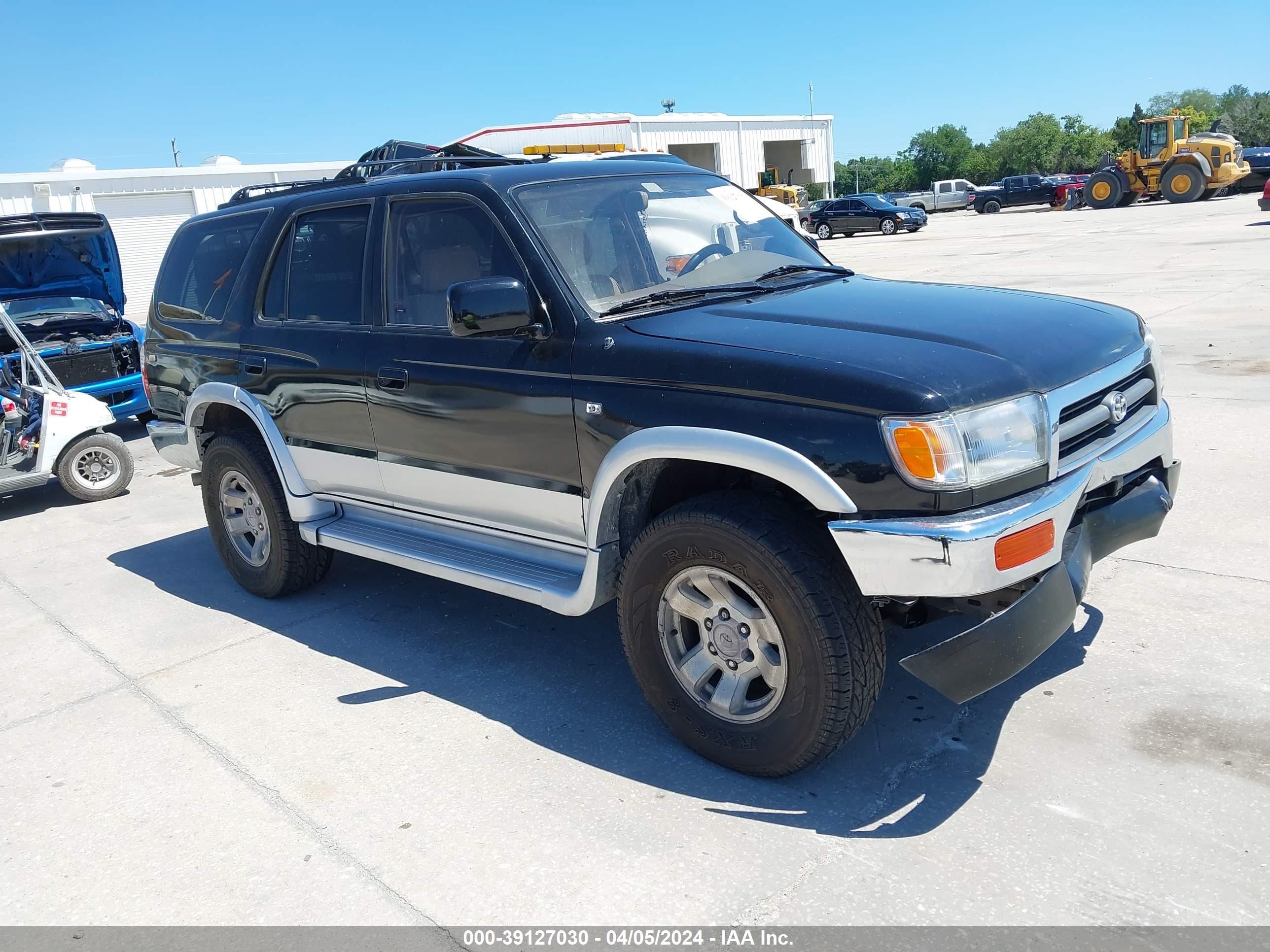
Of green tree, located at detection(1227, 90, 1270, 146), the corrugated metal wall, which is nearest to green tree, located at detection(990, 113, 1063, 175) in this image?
green tree, located at detection(1227, 90, 1270, 146)

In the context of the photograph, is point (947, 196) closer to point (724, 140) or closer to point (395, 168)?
point (724, 140)

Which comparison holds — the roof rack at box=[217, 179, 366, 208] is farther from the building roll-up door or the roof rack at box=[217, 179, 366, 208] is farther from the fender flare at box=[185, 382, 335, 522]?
the building roll-up door

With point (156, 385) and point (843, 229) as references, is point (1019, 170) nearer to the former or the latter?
point (843, 229)

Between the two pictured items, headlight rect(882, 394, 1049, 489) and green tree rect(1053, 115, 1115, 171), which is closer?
headlight rect(882, 394, 1049, 489)

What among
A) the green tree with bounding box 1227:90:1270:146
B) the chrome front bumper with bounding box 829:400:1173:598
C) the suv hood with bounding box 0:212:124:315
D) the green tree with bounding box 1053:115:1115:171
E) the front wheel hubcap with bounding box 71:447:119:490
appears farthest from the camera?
the green tree with bounding box 1053:115:1115:171

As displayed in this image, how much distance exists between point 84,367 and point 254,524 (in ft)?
20.6

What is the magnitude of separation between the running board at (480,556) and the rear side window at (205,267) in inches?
57.1

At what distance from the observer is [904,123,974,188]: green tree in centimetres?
10088

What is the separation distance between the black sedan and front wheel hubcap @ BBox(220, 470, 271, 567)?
108ft

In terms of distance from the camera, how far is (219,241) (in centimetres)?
556

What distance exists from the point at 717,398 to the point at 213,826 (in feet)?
7.25

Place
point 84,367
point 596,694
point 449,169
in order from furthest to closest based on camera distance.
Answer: point 84,367
point 449,169
point 596,694

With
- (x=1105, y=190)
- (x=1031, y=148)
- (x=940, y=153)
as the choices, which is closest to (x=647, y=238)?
(x=1105, y=190)

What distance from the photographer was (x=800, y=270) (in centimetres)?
430
